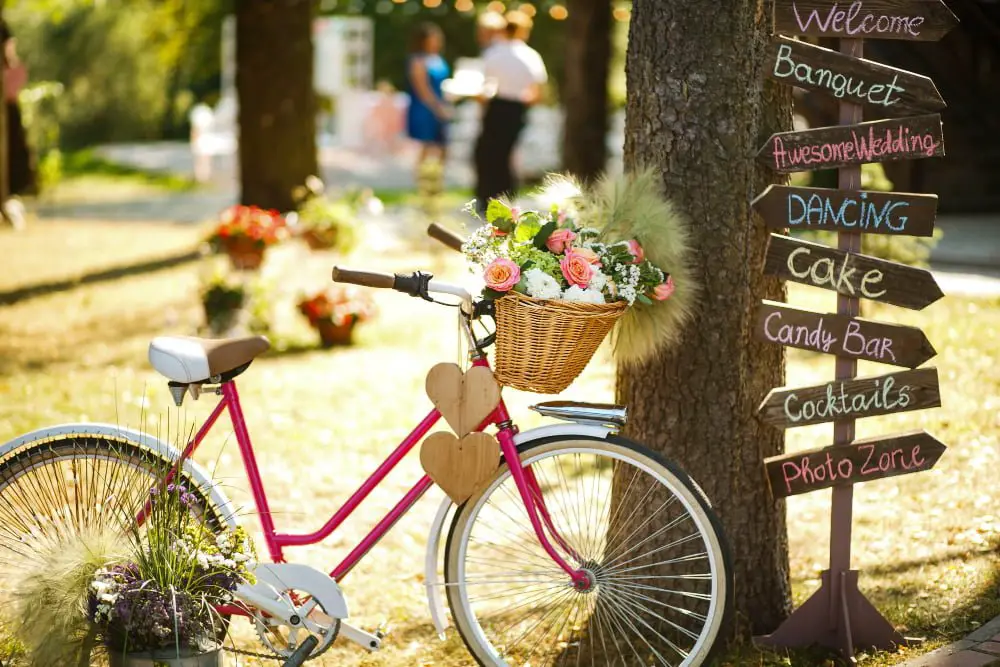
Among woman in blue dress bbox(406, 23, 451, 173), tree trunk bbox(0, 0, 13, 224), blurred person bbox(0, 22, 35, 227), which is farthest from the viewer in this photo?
blurred person bbox(0, 22, 35, 227)

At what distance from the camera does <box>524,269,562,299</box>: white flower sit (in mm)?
3143

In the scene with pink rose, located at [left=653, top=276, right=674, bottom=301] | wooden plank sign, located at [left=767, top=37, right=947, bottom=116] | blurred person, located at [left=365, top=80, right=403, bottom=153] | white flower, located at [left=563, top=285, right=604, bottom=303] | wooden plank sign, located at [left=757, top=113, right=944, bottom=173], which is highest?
wooden plank sign, located at [left=767, top=37, right=947, bottom=116]

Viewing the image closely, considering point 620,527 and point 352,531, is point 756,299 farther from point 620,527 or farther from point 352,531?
point 352,531

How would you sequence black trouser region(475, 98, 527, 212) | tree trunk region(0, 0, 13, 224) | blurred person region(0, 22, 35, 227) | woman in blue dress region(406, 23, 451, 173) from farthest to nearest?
blurred person region(0, 22, 35, 227), woman in blue dress region(406, 23, 451, 173), black trouser region(475, 98, 527, 212), tree trunk region(0, 0, 13, 224)

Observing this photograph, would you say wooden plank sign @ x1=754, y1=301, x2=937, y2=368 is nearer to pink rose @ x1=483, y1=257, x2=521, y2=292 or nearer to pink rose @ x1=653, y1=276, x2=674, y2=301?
pink rose @ x1=653, y1=276, x2=674, y2=301

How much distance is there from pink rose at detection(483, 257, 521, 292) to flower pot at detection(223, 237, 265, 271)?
5958mm

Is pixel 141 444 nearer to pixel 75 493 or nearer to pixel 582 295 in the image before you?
→ pixel 75 493

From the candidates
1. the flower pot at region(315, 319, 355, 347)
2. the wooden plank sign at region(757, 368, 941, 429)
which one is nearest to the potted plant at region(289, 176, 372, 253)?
the flower pot at region(315, 319, 355, 347)

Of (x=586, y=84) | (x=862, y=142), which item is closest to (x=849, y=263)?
(x=862, y=142)

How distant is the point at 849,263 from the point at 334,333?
18.7ft

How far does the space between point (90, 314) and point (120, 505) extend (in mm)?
7068

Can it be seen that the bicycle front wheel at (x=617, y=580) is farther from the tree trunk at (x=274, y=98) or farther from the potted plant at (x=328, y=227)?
the tree trunk at (x=274, y=98)

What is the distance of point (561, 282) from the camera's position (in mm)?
3211

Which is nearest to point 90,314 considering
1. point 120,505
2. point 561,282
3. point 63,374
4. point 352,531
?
point 63,374
